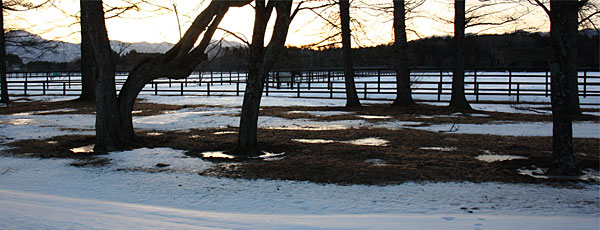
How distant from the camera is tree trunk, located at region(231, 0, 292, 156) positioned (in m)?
9.84

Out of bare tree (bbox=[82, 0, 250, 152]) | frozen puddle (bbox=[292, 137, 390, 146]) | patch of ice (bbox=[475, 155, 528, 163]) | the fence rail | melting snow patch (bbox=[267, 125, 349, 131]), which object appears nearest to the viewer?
patch of ice (bbox=[475, 155, 528, 163])

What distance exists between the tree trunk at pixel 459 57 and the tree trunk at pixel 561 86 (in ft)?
37.5

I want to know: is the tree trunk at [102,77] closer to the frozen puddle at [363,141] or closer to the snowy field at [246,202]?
the snowy field at [246,202]

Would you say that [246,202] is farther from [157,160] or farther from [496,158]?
[496,158]

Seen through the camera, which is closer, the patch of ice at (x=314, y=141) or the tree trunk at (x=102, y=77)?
the tree trunk at (x=102, y=77)

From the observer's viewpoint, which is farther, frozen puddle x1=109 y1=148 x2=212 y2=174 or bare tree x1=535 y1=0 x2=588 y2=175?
frozen puddle x1=109 y1=148 x2=212 y2=174

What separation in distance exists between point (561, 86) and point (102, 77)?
8.61 metres

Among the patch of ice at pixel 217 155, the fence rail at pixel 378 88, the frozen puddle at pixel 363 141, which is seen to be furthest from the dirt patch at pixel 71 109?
the patch of ice at pixel 217 155

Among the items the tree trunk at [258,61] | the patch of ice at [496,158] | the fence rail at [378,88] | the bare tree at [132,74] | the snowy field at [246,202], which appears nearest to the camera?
the snowy field at [246,202]

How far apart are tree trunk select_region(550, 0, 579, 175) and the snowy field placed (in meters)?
0.75

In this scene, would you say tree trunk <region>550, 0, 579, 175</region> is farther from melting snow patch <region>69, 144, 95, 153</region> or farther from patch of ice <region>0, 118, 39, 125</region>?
patch of ice <region>0, 118, 39, 125</region>

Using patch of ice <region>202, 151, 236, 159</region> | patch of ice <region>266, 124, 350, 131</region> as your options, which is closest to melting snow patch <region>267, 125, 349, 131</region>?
patch of ice <region>266, 124, 350, 131</region>

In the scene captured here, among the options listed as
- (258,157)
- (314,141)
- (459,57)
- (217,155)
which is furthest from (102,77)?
(459,57)

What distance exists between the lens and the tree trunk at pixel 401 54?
2009 cm
